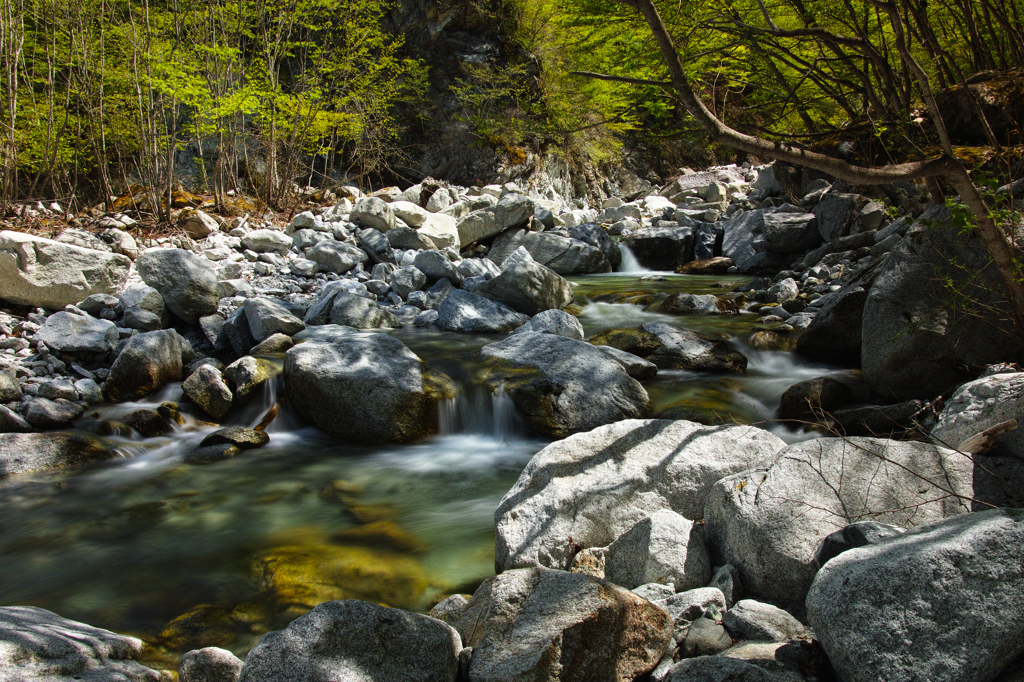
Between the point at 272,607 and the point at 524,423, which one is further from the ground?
the point at 524,423

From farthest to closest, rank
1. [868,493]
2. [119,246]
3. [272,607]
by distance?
[119,246], [272,607], [868,493]

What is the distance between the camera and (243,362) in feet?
18.7

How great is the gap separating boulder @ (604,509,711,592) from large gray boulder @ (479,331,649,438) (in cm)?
211

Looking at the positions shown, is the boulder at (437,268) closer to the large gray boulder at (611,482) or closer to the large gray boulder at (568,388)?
the large gray boulder at (568,388)

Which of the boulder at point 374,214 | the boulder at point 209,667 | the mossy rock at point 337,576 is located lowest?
the mossy rock at point 337,576

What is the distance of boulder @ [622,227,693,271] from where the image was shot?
13336 millimetres

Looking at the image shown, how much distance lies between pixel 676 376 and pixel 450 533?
3.20 m

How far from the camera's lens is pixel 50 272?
648 cm

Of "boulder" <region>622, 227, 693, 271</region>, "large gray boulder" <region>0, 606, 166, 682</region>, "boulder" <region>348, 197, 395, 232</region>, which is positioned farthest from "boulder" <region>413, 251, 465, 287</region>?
"large gray boulder" <region>0, 606, 166, 682</region>

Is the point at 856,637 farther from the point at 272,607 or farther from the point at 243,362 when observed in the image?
the point at 243,362

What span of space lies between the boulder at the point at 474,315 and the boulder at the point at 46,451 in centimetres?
400

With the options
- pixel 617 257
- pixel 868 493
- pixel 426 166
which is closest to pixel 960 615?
pixel 868 493

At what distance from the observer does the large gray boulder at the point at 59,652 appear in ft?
6.27

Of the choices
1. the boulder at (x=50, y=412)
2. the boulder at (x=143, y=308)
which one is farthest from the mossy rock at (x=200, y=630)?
the boulder at (x=143, y=308)
